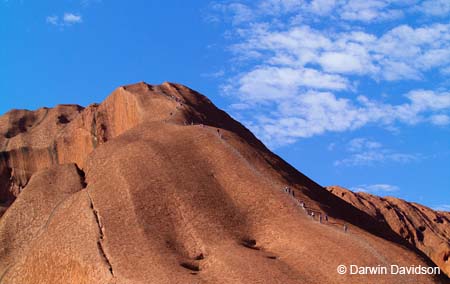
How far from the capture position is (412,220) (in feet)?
414

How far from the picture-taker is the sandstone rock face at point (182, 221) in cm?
3981

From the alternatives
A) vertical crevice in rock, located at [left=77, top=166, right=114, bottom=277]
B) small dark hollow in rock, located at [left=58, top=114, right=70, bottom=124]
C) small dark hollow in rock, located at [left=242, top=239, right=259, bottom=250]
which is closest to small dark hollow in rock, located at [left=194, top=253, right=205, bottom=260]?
small dark hollow in rock, located at [left=242, top=239, right=259, bottom=250]

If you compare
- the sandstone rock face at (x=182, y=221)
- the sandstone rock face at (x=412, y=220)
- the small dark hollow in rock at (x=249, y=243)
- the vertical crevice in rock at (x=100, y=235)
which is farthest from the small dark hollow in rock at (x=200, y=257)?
the sandstone rock face at (x=412, y=220)

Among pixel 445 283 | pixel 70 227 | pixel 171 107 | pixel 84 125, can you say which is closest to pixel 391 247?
pixel 445 283

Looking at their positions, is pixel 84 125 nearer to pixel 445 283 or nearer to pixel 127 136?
pixel 127 136

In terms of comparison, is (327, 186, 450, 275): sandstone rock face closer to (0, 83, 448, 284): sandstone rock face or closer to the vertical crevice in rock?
(0, 83, 448, 284): sandstone rock face

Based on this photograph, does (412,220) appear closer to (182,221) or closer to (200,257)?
(182,221)

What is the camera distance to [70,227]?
46031 millimetres

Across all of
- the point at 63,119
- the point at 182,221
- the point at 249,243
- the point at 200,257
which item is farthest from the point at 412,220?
the point at 200,257

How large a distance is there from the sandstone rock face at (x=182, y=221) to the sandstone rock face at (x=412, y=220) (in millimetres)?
56094

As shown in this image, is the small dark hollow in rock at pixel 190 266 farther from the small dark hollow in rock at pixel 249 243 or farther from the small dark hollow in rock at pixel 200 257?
the small dark hollow in rock at pixel 249 243

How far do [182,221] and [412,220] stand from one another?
90580 millimetres

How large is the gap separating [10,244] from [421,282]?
108 feet

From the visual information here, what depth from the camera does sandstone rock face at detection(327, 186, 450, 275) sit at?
111 metres
